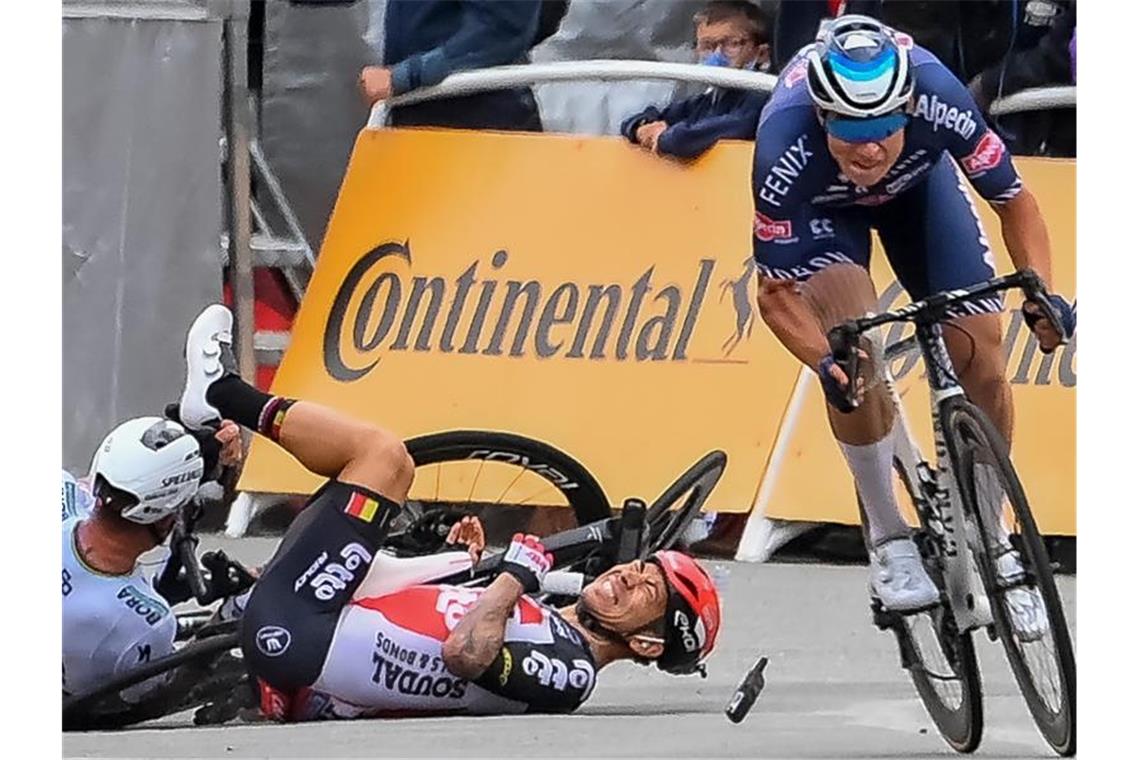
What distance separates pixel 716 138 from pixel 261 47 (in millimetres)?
2266

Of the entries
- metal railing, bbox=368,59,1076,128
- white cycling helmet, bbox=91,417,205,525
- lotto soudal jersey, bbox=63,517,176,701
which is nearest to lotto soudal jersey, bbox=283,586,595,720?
lotto soudal jersey, bbox=63,517,176,701

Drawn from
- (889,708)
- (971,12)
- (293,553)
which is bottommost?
(889,708)

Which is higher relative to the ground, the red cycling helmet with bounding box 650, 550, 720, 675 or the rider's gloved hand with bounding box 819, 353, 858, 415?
the rider's gloved hand with bounding box 819, 353, 858, 415

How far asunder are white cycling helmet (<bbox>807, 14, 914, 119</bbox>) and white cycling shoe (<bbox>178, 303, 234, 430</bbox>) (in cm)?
150

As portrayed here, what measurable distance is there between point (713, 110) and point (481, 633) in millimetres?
2665

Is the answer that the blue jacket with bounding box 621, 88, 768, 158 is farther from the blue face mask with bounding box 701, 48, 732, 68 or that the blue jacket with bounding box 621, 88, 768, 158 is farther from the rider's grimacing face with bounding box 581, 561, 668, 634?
the rider's grimacing face with bounding box 581, 561, 668, 634

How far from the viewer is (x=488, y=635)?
21.0 ft

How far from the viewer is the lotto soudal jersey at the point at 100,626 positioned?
21.6ft

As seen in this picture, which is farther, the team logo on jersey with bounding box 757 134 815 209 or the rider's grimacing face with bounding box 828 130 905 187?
the team logo on jersey with bounding box 757 134 815 209

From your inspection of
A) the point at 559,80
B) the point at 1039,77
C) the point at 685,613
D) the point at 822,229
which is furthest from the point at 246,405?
the point at 1039,77

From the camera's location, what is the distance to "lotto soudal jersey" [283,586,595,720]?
6.45 m
